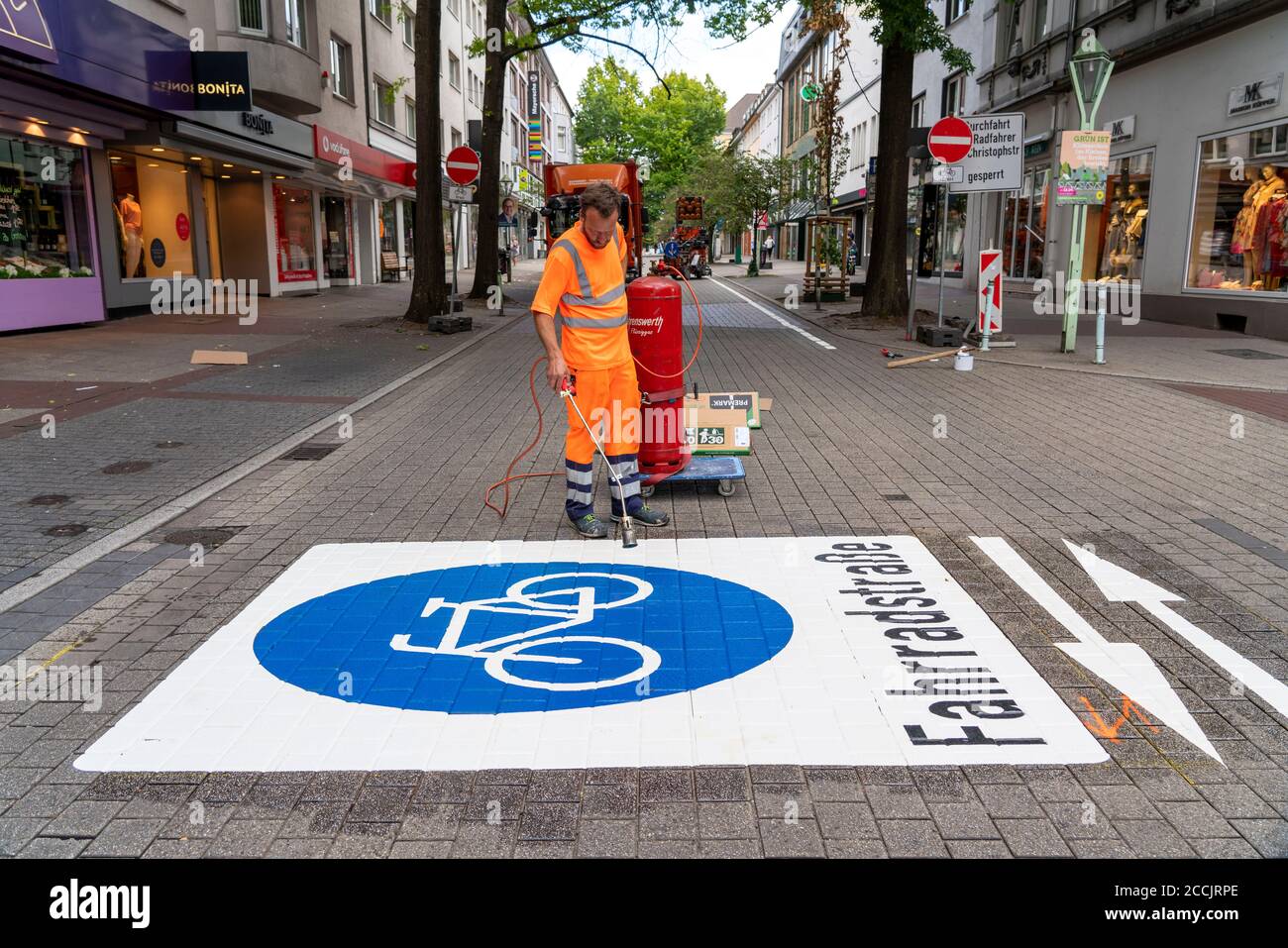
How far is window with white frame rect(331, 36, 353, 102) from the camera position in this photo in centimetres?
2877

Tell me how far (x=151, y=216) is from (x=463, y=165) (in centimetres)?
701

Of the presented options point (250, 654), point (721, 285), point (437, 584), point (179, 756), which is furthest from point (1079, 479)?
point (721, 285)

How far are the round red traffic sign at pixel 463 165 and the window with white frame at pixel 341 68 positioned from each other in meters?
13.0

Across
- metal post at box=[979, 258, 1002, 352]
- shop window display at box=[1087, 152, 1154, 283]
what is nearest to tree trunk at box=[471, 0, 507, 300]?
metal post at box=[979, 258, 1002, 352]

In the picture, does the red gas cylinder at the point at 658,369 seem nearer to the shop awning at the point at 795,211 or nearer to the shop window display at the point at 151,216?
the shop window display at the point at 151,216

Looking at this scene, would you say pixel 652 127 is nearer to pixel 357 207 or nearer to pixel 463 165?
pixel 357 207

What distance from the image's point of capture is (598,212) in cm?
573

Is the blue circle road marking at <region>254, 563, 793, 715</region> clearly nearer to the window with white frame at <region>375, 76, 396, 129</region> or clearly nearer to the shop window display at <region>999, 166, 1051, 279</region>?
the shop window display at <region>999, 166, 1051, 279</region>

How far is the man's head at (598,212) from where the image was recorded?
5.72 meters
